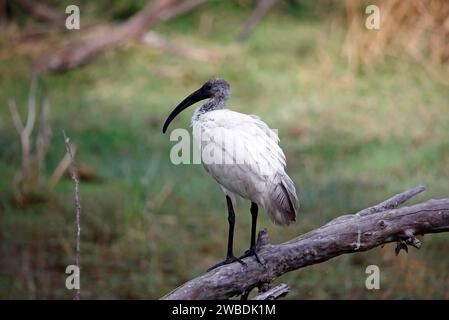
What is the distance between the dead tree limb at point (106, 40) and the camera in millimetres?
10992

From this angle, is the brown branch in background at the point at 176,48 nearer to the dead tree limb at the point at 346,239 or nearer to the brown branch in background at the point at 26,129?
the brown branch in background at the point at 26,129

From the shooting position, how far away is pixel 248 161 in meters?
5.00

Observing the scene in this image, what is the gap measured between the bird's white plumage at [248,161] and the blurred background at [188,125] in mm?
1863

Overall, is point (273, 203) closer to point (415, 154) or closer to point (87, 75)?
point (415, 154)

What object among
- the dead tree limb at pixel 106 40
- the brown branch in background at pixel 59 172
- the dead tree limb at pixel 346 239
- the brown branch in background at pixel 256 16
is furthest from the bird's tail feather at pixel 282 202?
the brown branch in background at pixel 256 16

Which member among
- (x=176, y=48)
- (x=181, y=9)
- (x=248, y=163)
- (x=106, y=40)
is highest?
(x=181, y=9)

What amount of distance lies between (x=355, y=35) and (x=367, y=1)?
14.8 inches

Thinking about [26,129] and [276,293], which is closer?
[276,293]

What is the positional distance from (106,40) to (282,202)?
6.73 meters

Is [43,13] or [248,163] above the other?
[43,13]

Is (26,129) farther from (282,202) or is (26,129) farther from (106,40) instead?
(106,40)

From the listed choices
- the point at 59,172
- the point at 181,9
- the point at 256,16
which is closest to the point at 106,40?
the point at 181,9

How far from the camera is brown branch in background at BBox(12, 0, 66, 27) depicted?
11.9 meters
